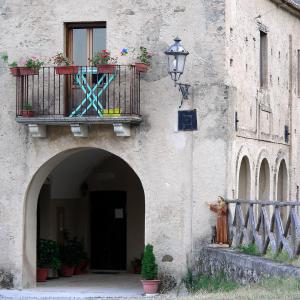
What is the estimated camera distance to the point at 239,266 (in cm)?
1666

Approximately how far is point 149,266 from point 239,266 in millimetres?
2760

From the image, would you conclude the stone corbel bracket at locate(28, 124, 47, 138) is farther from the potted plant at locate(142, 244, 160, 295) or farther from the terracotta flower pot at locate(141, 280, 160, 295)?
the terracotta flower pot at locate(141, 280, 160, 295)

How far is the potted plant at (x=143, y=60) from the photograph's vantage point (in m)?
19.0

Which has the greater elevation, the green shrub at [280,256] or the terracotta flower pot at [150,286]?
the green shrub at [280,256]

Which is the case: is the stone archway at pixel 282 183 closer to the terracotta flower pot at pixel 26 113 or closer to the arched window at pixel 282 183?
the arched window at pixel 282 183

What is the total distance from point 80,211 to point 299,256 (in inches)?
377

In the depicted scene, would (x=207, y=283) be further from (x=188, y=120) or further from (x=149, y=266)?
(x=188, y=120)

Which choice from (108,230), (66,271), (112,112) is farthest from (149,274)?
(108,230)

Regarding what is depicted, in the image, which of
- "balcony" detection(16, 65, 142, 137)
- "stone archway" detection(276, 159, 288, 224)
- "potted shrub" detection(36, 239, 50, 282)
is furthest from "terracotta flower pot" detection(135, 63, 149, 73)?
"stone archway" detection(276, 159, 288, 224)

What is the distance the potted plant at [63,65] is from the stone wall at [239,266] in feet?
13.9

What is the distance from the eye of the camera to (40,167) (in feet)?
65.3

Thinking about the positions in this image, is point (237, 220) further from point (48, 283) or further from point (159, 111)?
point (48, 283)

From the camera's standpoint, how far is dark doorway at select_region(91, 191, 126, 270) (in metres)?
24.4

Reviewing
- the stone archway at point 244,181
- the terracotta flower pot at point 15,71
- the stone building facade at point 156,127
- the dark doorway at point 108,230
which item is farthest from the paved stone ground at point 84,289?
the terracotta flower pot at point 15,71
